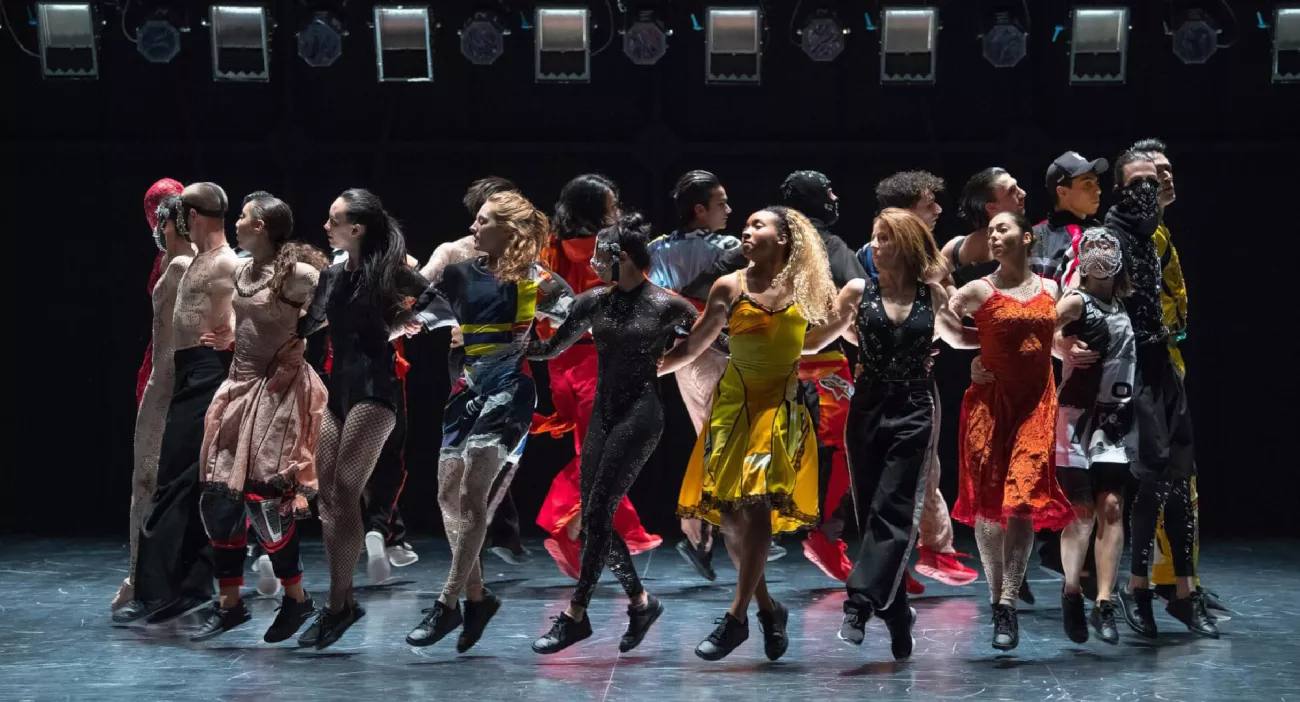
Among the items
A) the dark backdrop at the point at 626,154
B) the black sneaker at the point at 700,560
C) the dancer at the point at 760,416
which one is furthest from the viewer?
the dark backdrop at the point at 626,154

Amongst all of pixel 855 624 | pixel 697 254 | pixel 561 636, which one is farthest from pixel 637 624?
pixel 697 254

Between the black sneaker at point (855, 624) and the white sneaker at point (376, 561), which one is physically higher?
the black sneaker at point (855, 624)

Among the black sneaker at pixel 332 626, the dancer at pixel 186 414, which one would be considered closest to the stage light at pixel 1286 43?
the dancer at pixel 186 414

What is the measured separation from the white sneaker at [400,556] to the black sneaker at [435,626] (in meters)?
1.87

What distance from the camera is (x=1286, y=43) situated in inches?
304

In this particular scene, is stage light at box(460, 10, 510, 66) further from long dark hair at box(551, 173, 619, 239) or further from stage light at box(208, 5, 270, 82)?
long dark hair at box(551, 173, 619, 239)

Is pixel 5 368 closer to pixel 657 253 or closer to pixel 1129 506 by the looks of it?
pixel 657 253

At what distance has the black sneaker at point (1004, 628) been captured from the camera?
5672 millimetres

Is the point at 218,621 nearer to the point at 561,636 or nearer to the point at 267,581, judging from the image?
the point at 267,581

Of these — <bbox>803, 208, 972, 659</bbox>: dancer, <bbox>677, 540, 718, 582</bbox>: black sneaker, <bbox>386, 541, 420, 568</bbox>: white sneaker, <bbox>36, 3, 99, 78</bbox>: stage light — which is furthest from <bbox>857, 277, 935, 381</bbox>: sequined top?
<bbox>36, 3, 99, 78</bbox>: stage light

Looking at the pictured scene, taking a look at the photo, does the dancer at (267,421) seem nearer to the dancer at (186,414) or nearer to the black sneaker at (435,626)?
the dancer at (186,414)

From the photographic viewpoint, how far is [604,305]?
5633 millimetres

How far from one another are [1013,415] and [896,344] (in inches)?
20.4

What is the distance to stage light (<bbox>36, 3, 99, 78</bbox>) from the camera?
7.91 metres
